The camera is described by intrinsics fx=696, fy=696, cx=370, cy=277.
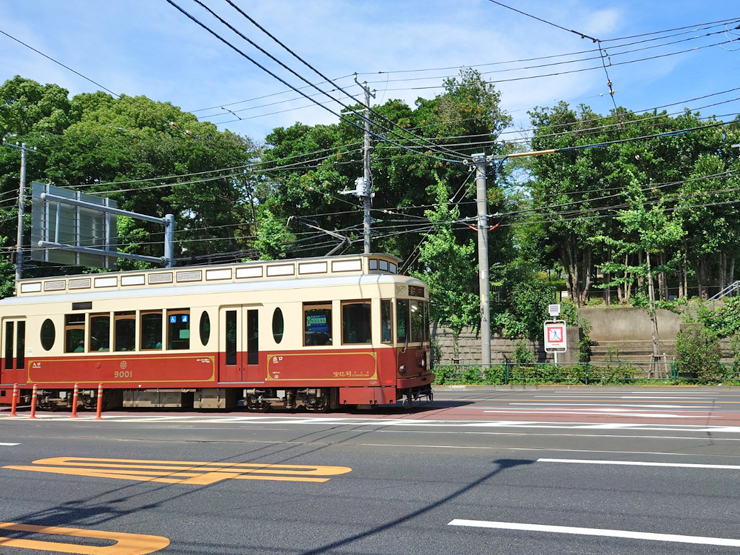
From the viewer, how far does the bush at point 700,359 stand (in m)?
24.4

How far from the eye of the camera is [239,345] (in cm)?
1752

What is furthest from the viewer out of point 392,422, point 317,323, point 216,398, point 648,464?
point 216,398

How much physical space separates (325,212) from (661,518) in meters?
32.6

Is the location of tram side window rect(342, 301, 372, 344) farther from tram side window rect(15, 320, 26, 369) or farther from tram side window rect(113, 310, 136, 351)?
tram side window rect(15, 320, 26, 369)

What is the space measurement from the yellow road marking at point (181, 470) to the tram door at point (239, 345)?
6.98 meters

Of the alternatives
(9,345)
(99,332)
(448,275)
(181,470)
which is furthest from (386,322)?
(448,275)

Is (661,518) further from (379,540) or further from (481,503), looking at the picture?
(379,540)

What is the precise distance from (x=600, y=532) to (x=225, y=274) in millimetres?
13725

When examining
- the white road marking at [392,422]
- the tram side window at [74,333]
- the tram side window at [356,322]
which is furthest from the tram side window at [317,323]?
the tram side window at [74,333]

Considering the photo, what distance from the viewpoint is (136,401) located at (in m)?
19.0

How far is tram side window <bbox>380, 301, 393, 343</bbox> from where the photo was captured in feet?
52.4

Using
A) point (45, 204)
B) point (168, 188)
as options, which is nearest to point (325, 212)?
point (168, 188)

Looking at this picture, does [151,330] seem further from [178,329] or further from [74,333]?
[74,333]

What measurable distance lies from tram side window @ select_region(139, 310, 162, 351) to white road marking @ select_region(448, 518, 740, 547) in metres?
13.7
